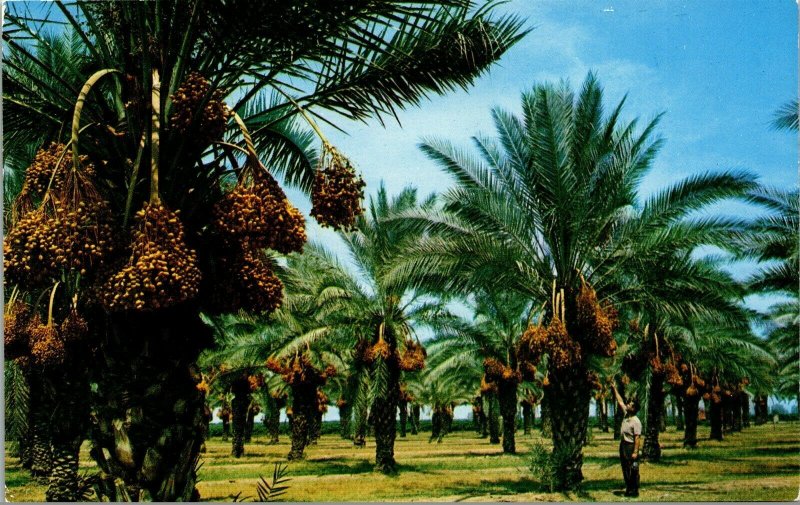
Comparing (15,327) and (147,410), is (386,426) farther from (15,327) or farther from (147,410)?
(147,410)

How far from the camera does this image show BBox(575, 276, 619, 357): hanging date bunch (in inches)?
540

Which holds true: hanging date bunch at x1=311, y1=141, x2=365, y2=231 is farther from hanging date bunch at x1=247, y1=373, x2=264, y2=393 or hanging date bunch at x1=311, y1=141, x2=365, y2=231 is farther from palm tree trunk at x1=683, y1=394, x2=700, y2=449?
palm tree trunk at x1=683, y1=394, x2=700, y2=449

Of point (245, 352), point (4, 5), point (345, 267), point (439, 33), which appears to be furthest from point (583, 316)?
point (245, 352)

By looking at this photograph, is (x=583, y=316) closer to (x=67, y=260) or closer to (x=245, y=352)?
(x=67, y=260)

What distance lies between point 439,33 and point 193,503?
397 centimetres

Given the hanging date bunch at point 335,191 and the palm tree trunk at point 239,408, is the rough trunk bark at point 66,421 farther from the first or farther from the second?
the palm tree trunk at point 239,408

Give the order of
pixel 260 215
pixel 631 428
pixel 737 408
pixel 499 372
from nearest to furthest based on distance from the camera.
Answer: pixel 260 215
pixel 631 428
pixel 499 372
pixel 737 408

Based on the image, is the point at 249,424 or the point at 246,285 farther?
the point at 249,424

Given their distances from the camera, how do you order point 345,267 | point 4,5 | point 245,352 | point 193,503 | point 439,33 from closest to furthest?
point 193,503 < point 4,5 < point 439,33 < point 345,267 < point 245,352

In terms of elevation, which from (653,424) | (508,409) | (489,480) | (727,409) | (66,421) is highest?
Result: (66,421)

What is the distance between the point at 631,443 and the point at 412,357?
734 cm

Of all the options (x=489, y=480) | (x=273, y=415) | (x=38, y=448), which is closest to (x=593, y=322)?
(x=489, y=480)

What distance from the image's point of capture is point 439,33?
6.15 metres

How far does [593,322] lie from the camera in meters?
13.8
